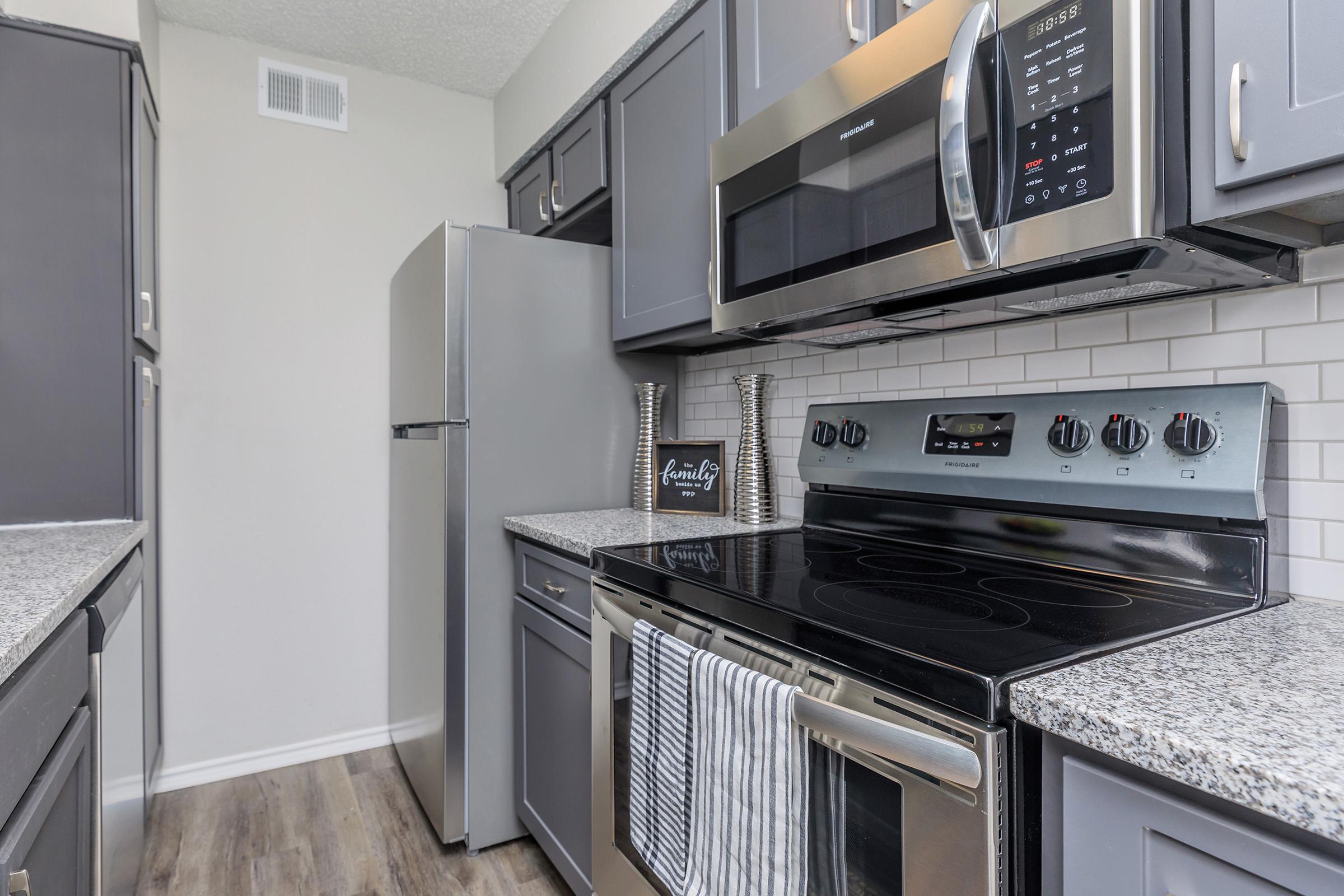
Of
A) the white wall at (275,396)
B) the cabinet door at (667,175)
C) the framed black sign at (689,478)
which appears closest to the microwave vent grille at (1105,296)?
the cabinet door at (667,175)

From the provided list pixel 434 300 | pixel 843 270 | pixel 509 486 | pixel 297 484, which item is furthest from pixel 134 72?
pixel 843 270

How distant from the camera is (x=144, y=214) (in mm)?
2096

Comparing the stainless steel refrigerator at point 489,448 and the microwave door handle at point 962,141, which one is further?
the stainless steel refrigerator at point 489,448

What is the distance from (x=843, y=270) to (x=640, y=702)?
2.71 feet

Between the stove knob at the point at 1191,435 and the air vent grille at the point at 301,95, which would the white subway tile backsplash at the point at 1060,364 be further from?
the air vent grille at the point at 301,95

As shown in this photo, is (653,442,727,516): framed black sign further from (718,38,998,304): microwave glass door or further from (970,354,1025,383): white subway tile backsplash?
(970,354,1025,383): white subway tile backsplash

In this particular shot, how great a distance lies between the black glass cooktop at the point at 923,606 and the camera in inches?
30.1

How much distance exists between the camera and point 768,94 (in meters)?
1.48

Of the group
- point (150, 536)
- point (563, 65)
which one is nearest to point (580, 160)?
point (563, 65)

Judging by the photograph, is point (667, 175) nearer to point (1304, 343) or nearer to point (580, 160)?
point (580, 160)

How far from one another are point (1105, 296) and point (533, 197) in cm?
206

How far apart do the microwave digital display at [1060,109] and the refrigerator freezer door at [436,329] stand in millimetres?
1411

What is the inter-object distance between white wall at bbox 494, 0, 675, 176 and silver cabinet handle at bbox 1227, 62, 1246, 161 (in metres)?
1.28

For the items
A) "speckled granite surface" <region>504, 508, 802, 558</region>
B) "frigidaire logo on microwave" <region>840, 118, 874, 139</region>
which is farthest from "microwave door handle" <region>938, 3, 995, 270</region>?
"speckled granite surface" <region>504, 508, 802, 558</region>
